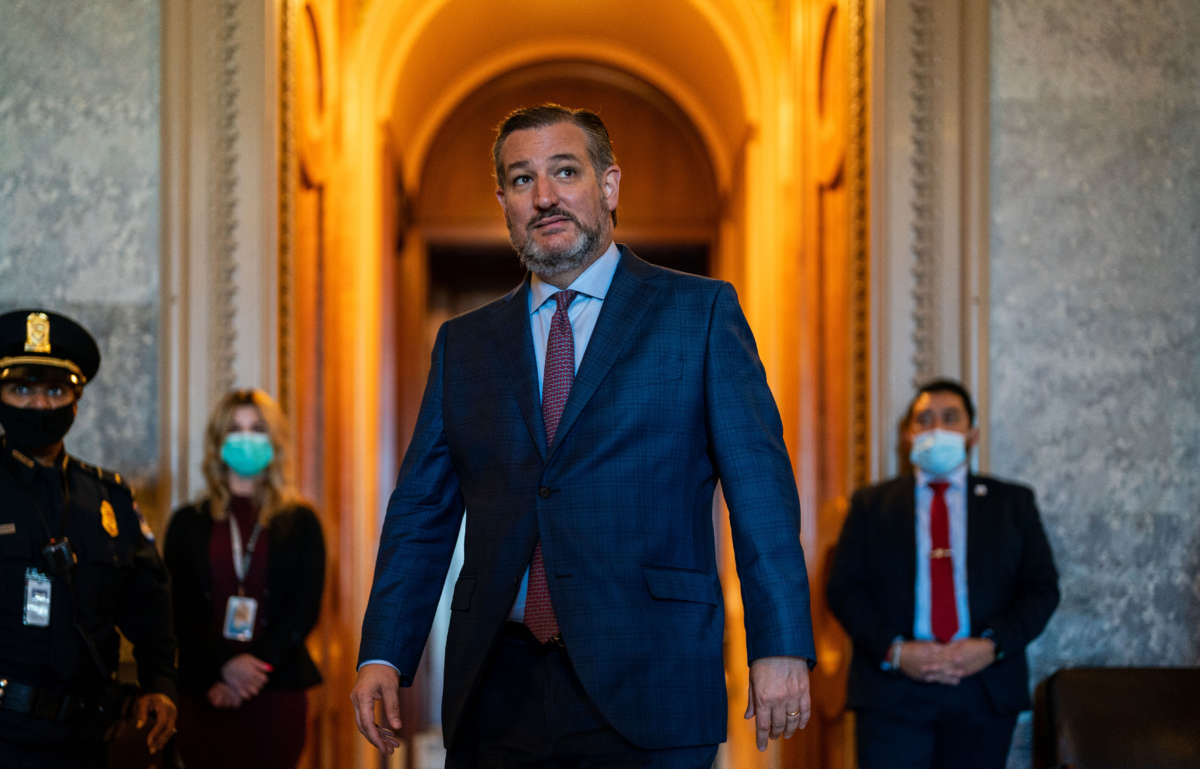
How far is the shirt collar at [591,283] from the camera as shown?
2.87 meters

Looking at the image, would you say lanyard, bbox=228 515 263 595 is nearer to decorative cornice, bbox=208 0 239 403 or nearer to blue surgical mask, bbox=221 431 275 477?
blue surgical mask, bbox=221 431 275 477

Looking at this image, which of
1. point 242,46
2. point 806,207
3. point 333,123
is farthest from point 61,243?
point 806,207

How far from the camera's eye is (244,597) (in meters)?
5.00

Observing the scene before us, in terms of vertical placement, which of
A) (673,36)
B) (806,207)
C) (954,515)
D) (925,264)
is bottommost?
(954,515)

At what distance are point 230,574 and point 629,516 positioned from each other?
9.15 feet

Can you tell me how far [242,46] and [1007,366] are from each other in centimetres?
337

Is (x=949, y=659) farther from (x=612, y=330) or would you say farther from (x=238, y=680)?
(x=238, y=680)

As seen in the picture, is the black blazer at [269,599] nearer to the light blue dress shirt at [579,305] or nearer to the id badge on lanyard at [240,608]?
the id badge on lanyard at [240,608]

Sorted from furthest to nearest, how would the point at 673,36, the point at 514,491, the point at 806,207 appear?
the point at 673,36 < the point at 806,207 < the point at 514,491

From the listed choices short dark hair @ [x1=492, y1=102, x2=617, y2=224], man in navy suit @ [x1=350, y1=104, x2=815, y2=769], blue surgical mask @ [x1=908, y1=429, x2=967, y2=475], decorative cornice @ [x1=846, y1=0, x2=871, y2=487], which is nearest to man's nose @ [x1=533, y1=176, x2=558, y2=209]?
man in navy suit @ [x1=350, y1=104, x2=815, y2=769]

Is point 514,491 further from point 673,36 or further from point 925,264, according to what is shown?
point 673,36

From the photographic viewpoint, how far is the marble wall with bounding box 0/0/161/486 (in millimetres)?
5406

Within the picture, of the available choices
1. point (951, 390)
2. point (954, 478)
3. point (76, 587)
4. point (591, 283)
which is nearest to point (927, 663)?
point (954, 478)

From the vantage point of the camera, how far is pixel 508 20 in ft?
35.1
